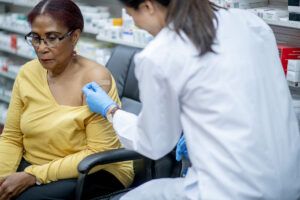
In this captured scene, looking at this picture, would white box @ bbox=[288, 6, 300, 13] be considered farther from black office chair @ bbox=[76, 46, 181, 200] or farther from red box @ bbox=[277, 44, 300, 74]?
black office chair @ bbox=[76, 46, 181, 200]

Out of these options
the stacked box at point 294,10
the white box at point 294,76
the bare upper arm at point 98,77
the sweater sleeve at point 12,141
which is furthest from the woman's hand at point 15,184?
the stacked box at point 294,10

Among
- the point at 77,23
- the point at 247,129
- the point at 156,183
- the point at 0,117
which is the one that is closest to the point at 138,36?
the point at 77,23

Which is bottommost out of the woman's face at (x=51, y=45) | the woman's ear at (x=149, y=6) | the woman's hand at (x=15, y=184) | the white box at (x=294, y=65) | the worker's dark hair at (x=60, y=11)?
the woman's hand at (x=15, y=184)

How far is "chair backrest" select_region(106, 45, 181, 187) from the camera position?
1.93 metres

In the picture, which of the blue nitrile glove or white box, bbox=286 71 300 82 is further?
white box, bbox=286 71 300 82

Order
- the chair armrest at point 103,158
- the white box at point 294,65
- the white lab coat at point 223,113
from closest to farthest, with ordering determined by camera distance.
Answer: the white lab coat at point 223,113 → the chair armrest at point 103,158 → the white box at point 294,65

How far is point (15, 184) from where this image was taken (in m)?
1.74

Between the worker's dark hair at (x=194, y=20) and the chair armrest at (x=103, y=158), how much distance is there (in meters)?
0.66

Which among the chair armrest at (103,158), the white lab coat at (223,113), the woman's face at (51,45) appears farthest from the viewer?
the woman's face at (51,45)

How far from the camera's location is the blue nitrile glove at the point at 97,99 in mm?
1606

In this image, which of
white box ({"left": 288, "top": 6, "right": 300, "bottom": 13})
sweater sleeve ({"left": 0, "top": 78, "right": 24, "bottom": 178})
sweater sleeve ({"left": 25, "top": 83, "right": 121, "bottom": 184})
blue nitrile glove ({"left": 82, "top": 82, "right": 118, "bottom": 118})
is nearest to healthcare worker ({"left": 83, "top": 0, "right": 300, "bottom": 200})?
blue nitrile glove ({"left": 82, "top": 82, "right": 118, "bottom": 118})

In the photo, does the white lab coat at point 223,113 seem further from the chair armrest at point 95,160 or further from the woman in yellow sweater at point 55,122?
the woman in yellow sweater at point 55,122

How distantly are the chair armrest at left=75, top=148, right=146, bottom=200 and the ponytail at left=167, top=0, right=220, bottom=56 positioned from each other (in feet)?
2.21

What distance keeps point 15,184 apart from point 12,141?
0.26 m
